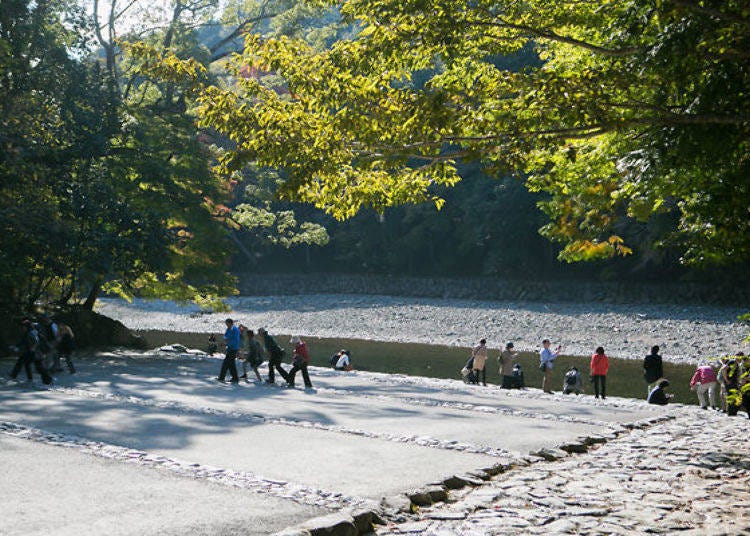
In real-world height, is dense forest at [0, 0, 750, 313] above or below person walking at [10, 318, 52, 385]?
above

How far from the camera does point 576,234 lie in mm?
11422

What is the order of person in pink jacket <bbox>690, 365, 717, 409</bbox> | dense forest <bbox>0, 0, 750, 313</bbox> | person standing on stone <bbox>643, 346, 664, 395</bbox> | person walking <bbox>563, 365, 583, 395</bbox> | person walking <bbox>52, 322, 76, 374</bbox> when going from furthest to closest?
person walking <bbox>563, 365, 583, 395</bbox> → person standing on stone <bbox>643, 346, 664, 395</bbox> → person walking <bbox>52, 322, 76, 374</bbox> → person in pink jacket <bbox>690, 365, 717, 409</bbox> → dense forest <bbox>0, 0, 750, 313</bbox>

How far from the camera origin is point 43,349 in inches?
692

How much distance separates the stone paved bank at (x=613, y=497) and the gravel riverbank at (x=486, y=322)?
24200 mm

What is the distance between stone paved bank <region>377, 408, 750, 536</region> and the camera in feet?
22.1

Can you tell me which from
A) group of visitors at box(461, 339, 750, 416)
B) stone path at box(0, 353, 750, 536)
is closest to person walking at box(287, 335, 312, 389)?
stone path at box(0, 353, 750, 536)

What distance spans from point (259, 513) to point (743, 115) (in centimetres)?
550

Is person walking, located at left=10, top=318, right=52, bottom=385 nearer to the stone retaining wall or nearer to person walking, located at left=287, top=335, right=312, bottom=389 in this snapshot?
person walking, located at left=287, top=335, right=312, bottom=389

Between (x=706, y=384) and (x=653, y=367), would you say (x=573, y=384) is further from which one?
(x=706, y=384)

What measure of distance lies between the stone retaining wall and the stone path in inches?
1300

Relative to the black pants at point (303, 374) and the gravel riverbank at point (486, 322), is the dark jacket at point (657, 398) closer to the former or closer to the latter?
the black pants at point (303, 374)

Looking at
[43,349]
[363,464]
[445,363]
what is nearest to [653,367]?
[363,464]

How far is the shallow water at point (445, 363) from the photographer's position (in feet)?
85.7

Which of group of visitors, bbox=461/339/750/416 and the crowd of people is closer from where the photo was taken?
group of visitors, bbox=461/339/750/416
